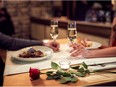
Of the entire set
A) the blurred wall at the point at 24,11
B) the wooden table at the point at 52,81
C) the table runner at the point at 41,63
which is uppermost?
the blurred wall at the point at 24,11

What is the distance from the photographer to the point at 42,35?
6.62 metres

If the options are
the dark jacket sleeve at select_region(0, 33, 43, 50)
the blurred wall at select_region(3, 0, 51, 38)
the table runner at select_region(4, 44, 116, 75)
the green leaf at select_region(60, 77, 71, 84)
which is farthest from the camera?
the blurred wall at select_region(3, 0, 51, 38)

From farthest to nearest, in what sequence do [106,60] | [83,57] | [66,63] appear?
[83,57]
[106,60]
[66,63]

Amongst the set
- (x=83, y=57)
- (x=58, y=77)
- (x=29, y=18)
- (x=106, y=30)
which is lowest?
(x=58, y=77)

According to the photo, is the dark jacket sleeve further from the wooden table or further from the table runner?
the wooden table

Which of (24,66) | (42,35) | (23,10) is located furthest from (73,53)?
(23,10)

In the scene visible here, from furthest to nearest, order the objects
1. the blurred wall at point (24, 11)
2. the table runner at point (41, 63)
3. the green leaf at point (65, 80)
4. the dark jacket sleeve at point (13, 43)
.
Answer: the blurred wall at point (24, 11) → the dark jacket sleeve at point (13, 43) → the table runner at point (41, 63) → the green leaf at point (65, 80)

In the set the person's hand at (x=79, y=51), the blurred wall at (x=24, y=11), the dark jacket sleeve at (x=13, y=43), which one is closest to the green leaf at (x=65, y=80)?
the person's hand at (x=79, y=51)

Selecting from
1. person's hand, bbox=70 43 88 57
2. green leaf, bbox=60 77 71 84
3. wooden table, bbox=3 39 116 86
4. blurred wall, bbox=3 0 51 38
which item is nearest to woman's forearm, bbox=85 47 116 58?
person's hand, bbox=70 43 88 57

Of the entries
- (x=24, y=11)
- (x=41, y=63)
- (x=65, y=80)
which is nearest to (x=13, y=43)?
(x=41, y=63)

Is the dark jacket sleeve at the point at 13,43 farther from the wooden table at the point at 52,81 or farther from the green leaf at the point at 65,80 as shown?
the green leaf at the point at 65,80

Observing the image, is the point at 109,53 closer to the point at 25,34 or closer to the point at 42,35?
the point at 42,35

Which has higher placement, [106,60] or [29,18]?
[29,18]

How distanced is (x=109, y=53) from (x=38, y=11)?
19.6 ft
